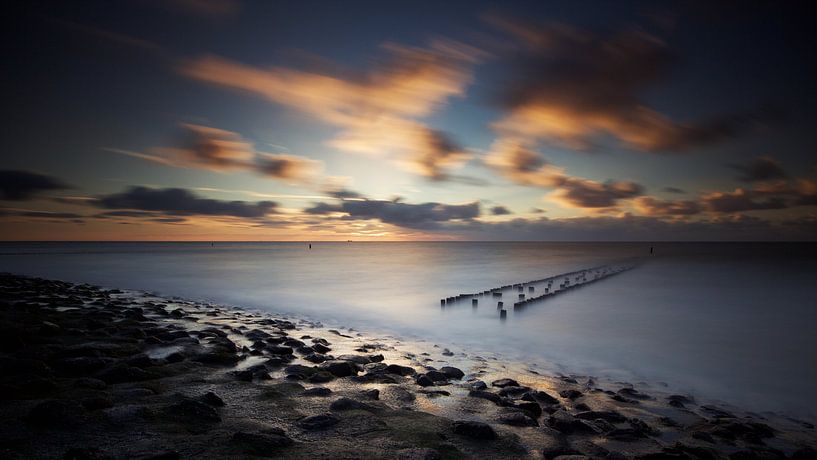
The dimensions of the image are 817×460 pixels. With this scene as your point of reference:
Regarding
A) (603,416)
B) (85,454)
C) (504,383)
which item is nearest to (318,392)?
(85,454)

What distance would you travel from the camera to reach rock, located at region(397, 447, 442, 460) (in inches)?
156

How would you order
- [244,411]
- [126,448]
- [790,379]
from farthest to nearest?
[790,379]
[244,411]
[126,448]

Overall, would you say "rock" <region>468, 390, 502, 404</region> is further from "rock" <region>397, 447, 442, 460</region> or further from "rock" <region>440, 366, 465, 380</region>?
"rock" <region>397, 447, 442, 460</region>

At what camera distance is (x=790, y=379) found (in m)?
9.31

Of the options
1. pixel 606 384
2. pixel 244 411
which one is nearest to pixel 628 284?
pixel 606 384

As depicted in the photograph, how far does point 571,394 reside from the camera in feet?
22.6

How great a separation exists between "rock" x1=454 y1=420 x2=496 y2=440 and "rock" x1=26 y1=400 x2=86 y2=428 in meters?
4.19

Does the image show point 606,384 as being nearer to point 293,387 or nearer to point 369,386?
point 369,386

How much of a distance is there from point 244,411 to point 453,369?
4.06 meters

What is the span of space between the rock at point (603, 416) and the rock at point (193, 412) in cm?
487

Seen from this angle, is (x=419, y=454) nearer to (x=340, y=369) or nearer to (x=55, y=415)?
(x=340, y=369)

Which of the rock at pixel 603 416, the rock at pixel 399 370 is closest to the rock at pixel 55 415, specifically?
the rock at pixel 399 370

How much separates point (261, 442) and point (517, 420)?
3220mm

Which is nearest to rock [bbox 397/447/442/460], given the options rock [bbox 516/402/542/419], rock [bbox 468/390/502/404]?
rock [bbox 516/402/542/419]
